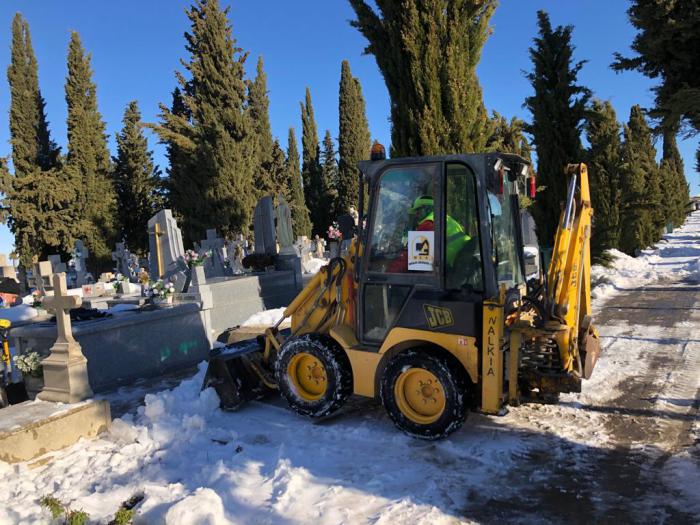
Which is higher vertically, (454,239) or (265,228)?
(265,228)

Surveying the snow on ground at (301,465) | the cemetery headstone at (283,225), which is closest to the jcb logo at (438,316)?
the snow on ground at (301,465)

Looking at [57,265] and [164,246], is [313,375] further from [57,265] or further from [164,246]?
[57,265]

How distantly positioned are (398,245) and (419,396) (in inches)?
52.8

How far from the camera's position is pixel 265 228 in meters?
14.2

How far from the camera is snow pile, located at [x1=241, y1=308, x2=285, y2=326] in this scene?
33.2 feet

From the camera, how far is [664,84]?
24.7 feet

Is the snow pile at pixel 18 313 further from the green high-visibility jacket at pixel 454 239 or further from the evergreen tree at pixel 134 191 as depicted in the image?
the evergreen tree at pixel 134 191

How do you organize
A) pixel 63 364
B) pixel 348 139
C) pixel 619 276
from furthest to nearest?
1. pixel 348 139
2. pixel 619 276
3. pixel 63 364

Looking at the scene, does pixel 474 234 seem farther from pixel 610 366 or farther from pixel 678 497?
pixel 610 366

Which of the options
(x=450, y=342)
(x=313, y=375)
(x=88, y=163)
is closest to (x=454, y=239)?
(x=450, y=342)

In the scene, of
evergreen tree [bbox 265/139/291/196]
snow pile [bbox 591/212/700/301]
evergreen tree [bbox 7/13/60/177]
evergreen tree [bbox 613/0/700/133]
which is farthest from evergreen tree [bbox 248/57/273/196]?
evergreen tree [bbox 613/0/700/133]

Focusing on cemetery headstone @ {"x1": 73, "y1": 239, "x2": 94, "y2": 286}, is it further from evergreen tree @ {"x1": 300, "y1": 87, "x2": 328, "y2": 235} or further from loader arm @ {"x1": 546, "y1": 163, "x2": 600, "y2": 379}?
loader arm @ {"x1": 546, "y1": 163, "x2": 600, "y2": 379}

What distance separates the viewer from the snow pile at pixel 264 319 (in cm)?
1011

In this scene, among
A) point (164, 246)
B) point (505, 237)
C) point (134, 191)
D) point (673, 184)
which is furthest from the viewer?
point (673, 184)
